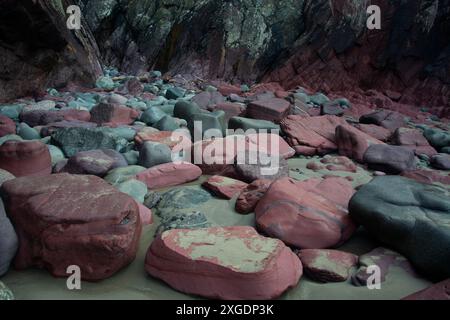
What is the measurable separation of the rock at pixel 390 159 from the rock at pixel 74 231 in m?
2.68

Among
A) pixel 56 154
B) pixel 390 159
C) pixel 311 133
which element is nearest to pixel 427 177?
pixel 390 159

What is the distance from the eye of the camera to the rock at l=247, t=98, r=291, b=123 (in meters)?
5.34

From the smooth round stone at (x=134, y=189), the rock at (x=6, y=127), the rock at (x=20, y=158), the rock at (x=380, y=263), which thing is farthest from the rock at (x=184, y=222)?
the rock at (x=6, y=127)

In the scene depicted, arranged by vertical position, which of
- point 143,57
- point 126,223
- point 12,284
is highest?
point 143,57

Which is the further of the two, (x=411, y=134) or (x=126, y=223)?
(x=411, y=134)

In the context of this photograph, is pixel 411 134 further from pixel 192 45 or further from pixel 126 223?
pixel 192 45

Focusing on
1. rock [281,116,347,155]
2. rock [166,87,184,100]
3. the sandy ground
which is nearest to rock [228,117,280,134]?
rock [281,116,347,155]

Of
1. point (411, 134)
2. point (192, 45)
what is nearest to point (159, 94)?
point (192, 45)

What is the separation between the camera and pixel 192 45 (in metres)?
9.82

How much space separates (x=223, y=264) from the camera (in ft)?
5.89

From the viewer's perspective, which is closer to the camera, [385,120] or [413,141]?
[413,141]

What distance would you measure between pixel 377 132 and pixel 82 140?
12.6ft

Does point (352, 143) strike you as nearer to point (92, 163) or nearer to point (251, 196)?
point (251, 196)
